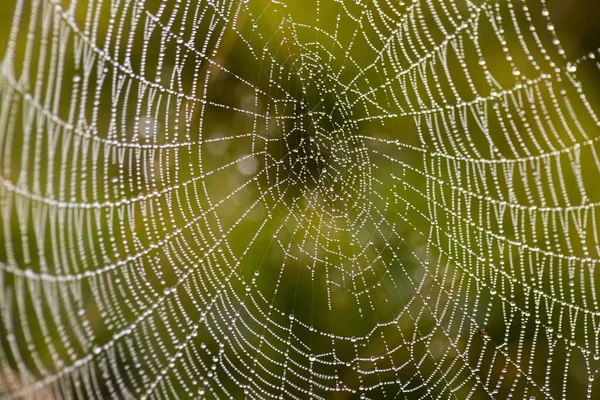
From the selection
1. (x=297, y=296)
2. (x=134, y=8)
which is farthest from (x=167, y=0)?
(x=297, y=296)

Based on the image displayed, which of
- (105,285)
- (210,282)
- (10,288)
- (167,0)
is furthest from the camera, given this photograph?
(210,282)

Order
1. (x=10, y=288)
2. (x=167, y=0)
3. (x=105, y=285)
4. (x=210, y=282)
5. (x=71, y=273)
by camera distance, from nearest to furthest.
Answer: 1. (x=10, y=288)
2. (x=71, y=273)
3. (x=105, y=285)
4. (x=167, y=0)
5. (x=210, y=282)

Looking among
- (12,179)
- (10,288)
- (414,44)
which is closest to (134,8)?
(12,179)

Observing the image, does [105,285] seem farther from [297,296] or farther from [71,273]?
[297,296]

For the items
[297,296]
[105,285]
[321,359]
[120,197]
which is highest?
[120,197]

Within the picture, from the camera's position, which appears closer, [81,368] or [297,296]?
Answer: [81,368]

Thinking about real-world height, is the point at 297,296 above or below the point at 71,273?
below

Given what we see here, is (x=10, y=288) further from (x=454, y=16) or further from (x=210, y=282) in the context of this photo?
(x=454, y=16)
